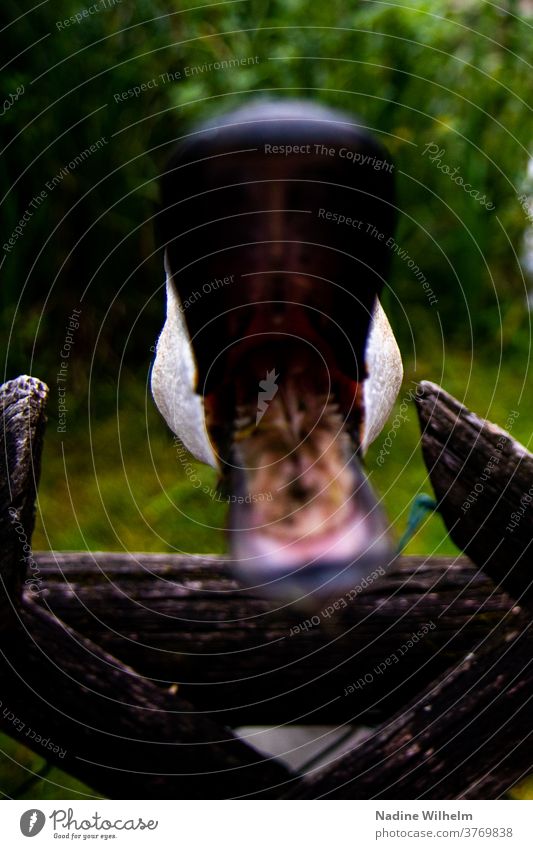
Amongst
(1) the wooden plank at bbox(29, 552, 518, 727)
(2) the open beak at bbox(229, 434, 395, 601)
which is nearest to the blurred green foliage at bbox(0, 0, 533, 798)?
(1) the wooden plank at bbox(29, 552, 518, 727)

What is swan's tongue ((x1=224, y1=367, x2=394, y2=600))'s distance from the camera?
1.49 ft

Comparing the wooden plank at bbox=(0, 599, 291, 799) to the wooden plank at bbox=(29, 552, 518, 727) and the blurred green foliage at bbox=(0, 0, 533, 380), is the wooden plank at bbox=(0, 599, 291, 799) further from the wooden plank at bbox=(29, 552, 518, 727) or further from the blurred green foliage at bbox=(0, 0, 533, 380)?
the blurred green foliage at bbox=(0, 0, 533, 380)

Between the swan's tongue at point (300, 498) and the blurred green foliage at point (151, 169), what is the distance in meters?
0.43

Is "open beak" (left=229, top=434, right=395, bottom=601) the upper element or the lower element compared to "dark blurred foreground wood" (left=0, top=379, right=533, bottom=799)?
upper

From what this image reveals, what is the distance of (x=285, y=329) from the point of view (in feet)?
1.53

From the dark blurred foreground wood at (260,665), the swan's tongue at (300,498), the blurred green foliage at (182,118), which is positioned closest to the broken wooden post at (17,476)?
the dark blurred foreground wood at (260,665)

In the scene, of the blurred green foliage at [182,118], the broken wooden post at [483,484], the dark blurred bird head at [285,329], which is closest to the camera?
the dark blurred bird head at [285,329]

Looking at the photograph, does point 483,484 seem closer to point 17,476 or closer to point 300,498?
point 300,498

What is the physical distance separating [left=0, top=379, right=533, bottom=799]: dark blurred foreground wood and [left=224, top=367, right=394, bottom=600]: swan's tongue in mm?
93

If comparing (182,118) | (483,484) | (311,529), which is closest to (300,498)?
(311,529)

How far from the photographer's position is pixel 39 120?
1.01m

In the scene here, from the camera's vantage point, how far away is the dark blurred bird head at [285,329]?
432 millimetres

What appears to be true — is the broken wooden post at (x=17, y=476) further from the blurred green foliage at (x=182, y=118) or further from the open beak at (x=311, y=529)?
the blurred green foliage at (x=182, y=118)

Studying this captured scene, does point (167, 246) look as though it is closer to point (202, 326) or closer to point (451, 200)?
point (202, 326)
